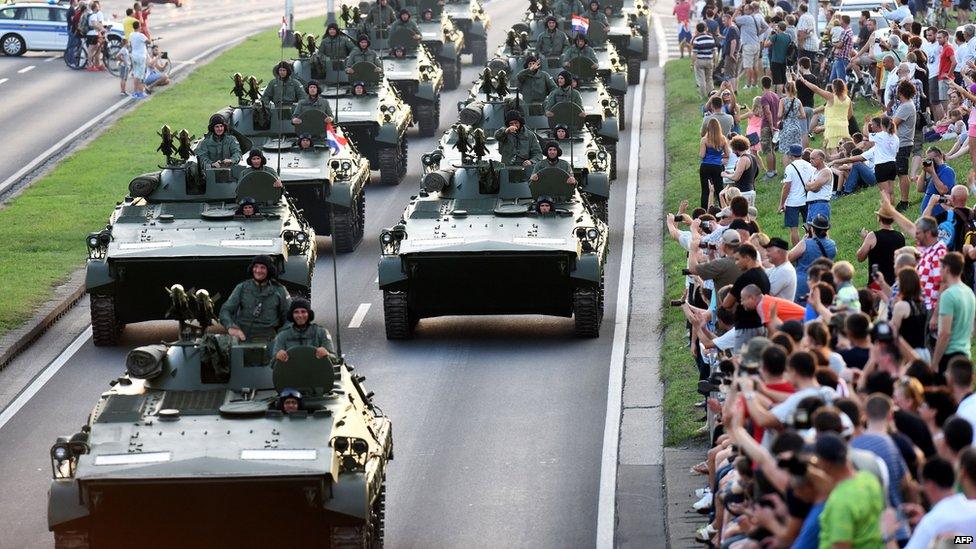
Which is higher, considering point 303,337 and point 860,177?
point 303,337

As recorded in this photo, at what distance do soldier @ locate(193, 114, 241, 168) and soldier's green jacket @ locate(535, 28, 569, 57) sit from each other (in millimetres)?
12660

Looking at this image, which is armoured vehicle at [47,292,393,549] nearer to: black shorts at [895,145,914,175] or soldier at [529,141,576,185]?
soldier at [529,141,576,185]

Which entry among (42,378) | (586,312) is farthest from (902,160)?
(42,378)

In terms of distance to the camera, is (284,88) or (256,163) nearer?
(256,163)

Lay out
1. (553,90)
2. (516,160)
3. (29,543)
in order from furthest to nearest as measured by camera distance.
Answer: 1. (553,90)
2. (516,160)
3. (29,543)

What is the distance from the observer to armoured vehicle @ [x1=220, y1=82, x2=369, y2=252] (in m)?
27.3

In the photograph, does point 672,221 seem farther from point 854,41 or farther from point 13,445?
point 854,41

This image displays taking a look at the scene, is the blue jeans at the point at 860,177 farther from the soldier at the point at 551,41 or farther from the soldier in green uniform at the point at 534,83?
the soldier at the point at 551,41

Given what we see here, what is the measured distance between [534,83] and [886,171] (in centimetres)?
1002

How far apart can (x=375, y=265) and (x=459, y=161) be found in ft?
6.20

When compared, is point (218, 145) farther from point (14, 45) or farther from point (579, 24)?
point (14, 45)

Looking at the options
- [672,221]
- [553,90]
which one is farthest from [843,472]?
[553,90]

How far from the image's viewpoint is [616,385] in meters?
20.7

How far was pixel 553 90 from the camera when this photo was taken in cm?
3164
